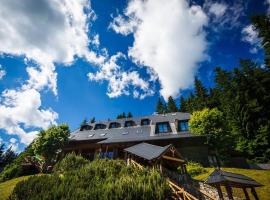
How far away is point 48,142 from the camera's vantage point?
23.6m

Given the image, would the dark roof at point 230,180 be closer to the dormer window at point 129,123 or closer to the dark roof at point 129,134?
the dark roof at point 129,134

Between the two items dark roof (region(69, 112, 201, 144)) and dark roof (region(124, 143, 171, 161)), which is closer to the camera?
dark roof (region(124, 143, 171, 161))

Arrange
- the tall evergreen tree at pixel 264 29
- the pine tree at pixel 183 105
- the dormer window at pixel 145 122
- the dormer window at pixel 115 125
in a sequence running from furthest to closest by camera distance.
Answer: the pine tree at pixel 183 105 < the dormer window at pixel 115 125 < the dormer window at pixel 145 122 < the tall evergreen tree at pixel 264 29

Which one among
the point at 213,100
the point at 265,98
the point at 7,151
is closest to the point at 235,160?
the point at 265,98

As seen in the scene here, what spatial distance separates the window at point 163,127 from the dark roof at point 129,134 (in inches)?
42.6

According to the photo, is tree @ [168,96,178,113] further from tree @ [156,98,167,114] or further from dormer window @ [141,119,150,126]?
dormer window @ [141,119,150,126]

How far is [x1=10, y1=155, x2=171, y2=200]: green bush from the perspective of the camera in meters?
9.65

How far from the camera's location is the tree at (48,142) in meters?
23.5

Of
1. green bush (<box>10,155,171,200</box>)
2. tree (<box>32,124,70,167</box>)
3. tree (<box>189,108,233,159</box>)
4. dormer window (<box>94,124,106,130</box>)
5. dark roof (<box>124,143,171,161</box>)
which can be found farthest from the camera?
dormer window (<box>94,124,106,130</box>)

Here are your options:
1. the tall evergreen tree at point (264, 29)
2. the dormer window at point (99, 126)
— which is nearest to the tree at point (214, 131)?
the tall evergreen tree at point (264, 29)

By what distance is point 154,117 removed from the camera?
33438 mm

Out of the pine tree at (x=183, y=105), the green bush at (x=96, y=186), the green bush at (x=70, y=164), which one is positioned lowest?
the green bush at (x=96, y=186)

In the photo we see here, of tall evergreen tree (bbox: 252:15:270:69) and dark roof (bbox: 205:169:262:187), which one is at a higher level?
tall evergreen tree (bbox: 252:15:270:69)

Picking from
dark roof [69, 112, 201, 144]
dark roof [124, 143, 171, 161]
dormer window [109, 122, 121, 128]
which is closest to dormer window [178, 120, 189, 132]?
dark roof [69, 112, 201, 144]
